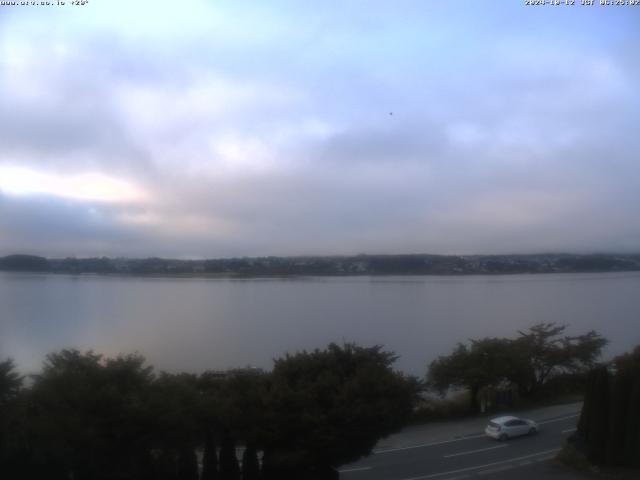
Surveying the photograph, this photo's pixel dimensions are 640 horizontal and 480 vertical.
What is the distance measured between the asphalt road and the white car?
17 centimetres

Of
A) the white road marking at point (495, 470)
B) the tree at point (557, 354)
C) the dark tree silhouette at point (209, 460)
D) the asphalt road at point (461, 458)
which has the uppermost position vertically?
the dark tree silhouette at point (209, 460)

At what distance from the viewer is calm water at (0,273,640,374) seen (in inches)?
811

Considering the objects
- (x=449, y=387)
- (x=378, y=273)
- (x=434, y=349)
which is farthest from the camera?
(x=378, y=273)

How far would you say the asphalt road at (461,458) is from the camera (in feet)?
41.3

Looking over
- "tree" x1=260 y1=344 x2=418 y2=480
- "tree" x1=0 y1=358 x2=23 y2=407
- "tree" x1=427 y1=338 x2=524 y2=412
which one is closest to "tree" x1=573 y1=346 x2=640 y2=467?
"tree" x1=260 y1=344 x2=418 y2=480

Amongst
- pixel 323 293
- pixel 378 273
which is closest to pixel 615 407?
pixel 378 273

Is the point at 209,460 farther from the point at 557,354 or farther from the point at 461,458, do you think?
the point at 557,354

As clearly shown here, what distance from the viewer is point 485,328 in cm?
3562

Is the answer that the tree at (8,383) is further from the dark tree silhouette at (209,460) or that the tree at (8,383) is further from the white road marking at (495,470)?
the white road marking at (495,470)

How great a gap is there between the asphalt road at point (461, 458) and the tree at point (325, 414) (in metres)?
2.30

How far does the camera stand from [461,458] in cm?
1394

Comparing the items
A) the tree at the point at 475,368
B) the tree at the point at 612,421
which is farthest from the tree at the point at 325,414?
the tree at the point at 475,368

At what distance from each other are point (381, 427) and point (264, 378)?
7.83ft

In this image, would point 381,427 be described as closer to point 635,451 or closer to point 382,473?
point 382,473
